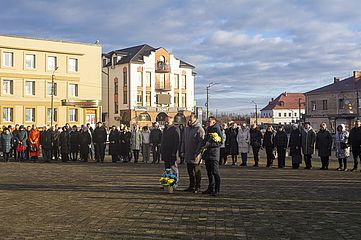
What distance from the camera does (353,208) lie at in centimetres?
980

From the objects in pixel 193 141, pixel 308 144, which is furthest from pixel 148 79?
pixel 193 141

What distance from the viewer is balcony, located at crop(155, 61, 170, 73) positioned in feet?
243

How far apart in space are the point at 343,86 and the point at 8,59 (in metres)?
48.9

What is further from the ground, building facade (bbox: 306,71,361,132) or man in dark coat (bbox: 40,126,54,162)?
building facade (bbox: 306,71,361,132)

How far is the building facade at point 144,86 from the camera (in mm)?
71500

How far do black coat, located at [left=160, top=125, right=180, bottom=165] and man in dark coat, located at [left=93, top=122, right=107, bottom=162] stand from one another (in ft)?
33.5

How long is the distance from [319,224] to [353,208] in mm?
1941

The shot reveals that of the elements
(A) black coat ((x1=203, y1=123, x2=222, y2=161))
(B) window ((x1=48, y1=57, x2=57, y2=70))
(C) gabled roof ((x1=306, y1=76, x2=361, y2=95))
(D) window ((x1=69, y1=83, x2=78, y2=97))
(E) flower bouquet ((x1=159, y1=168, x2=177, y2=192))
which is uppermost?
(B) window ((x1=48, y1=57, x2=57, y2=70))

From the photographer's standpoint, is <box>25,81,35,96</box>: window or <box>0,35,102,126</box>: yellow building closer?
<box>0,35,102,126</box>: yellow building

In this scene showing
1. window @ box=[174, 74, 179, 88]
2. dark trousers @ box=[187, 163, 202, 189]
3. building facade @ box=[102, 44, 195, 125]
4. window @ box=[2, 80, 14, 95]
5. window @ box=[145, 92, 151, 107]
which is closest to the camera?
dark trousers @ box=[187, 163, 202, 189]

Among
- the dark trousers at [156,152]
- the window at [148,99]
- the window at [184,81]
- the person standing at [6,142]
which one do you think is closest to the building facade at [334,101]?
the window at [184,81]

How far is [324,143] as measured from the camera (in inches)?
743

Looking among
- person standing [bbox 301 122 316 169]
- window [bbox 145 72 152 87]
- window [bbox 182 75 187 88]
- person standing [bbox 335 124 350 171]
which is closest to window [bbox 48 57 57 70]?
window [bbox 145 72 152 87]

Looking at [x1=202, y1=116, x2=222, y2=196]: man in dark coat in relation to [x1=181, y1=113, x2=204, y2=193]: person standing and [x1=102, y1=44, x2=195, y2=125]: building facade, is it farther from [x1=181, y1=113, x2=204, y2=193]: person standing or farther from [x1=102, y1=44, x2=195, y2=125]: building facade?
[x1=102, y1=44, x2=195, y2=125]: building facade
